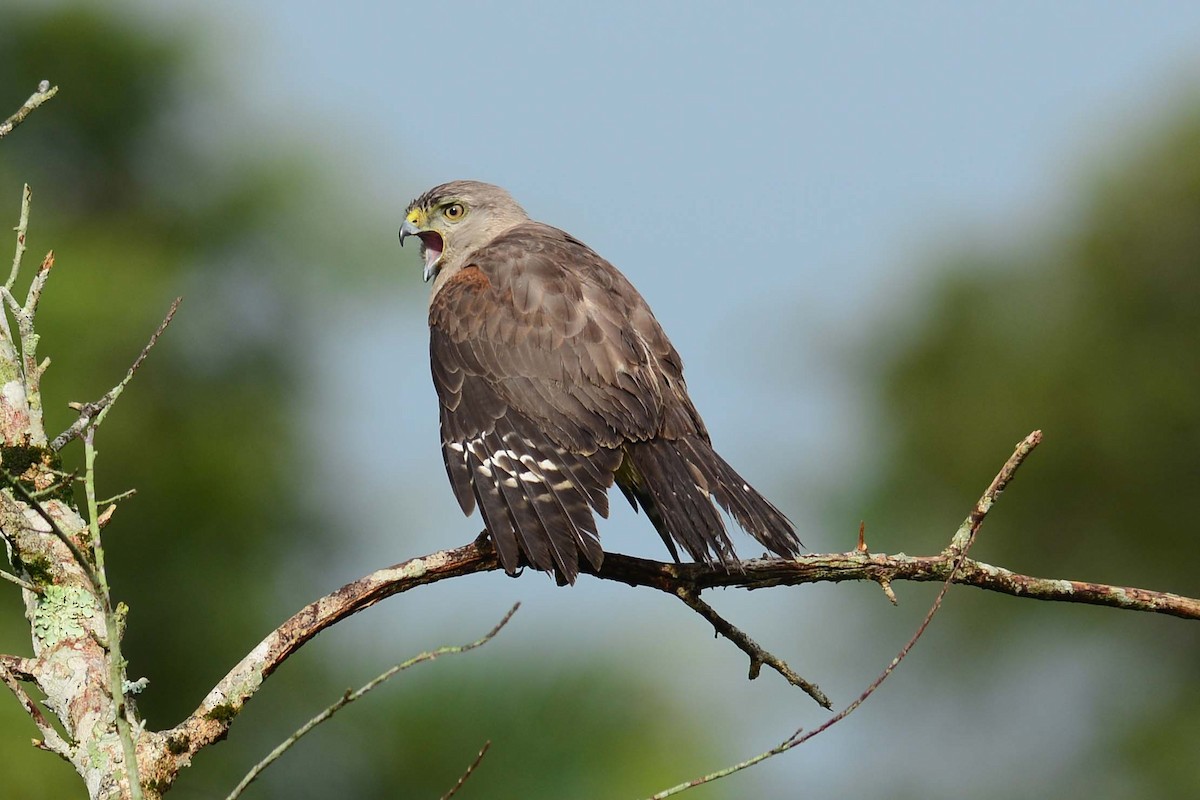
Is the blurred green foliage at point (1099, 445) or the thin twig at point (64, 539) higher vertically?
the blurred green foliage at point (1099, 445)

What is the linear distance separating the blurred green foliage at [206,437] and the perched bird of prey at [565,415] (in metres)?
9.86

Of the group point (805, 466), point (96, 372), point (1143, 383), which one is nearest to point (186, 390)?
point (96, 372)

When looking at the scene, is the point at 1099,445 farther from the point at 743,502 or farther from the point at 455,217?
the point at 743,502

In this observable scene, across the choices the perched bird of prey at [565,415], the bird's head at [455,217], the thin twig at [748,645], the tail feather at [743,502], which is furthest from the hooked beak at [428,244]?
the thin twig at [748,645]

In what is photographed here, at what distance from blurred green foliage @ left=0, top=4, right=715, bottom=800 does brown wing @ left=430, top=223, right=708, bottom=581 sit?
9837 millimetres

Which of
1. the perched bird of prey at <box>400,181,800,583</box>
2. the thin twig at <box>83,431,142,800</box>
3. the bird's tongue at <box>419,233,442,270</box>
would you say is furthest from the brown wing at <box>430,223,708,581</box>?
the thin twig at <box>83,431,142,800</box>

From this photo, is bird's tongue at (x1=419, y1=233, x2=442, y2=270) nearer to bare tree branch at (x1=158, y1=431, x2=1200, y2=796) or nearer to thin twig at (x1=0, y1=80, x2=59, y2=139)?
bare tree branch at (x1=158, y1=431, x2=1200, y2=796)

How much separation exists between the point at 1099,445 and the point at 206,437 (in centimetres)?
1090

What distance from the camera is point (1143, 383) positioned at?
17.7 metres

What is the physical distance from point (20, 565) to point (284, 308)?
17.2 meters

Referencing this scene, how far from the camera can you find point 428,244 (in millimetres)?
6191

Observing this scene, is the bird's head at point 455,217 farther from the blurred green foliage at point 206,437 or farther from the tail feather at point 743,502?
the blurred green foliage at point 206,437

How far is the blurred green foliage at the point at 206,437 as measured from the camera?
14.8m

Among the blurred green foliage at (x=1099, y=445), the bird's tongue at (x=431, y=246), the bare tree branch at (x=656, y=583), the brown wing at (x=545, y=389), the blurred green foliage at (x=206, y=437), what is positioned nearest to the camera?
the bare tree branch at (x=656, y=583)
